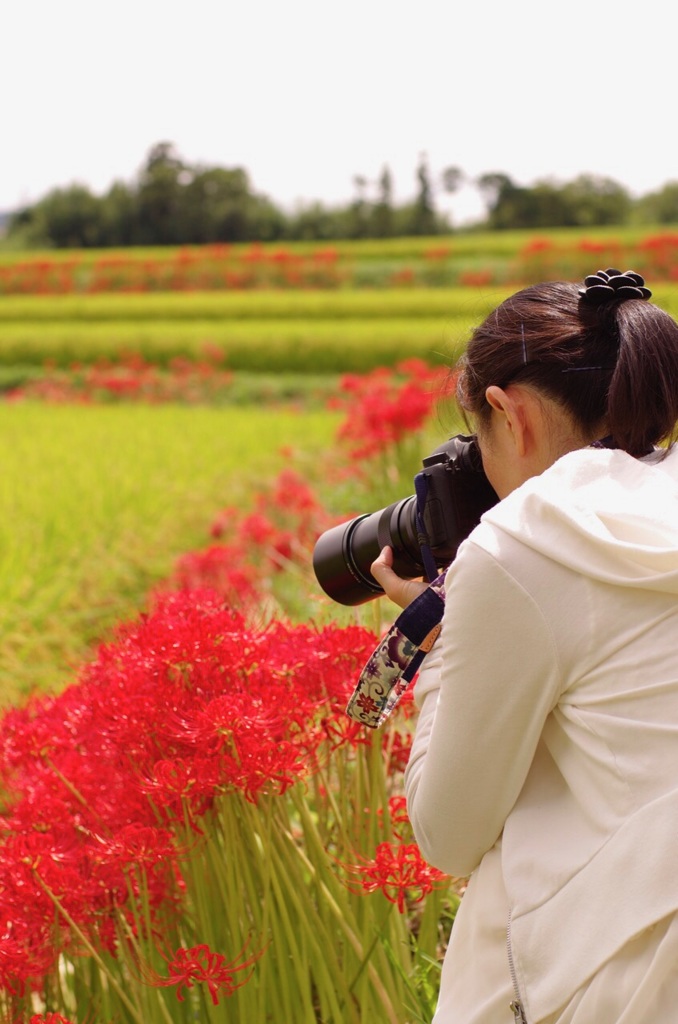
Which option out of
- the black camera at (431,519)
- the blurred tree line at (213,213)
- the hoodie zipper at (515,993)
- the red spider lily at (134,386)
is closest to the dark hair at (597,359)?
the black camera at (431,519)

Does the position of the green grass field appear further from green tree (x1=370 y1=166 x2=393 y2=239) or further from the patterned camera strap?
green tree (x1=370 y1=166 x2=393 y2=239)

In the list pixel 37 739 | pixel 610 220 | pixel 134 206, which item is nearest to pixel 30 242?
pixel 134 206

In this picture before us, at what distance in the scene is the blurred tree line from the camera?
110ft

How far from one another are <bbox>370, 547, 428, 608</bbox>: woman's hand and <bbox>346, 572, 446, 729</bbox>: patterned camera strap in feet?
0.15

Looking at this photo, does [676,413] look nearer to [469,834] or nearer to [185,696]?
[469,834]

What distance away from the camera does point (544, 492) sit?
1.01 metres

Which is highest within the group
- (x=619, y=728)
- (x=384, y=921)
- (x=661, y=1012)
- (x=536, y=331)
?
(x=536, y=331)

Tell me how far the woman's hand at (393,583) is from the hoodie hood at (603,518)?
242 millimetres

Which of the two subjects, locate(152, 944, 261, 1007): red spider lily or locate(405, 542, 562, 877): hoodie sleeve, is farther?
locate(152, 944, 261, 1007): red spider lily

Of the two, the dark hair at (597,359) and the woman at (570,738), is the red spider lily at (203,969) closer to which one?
the woman at (570,738)

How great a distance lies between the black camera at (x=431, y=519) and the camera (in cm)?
132

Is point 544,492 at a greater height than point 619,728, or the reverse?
point 544,492

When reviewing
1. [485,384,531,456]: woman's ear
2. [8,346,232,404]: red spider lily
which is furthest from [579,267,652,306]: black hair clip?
[8,346,232,404]: red spider lily

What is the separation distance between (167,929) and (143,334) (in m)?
15.1
